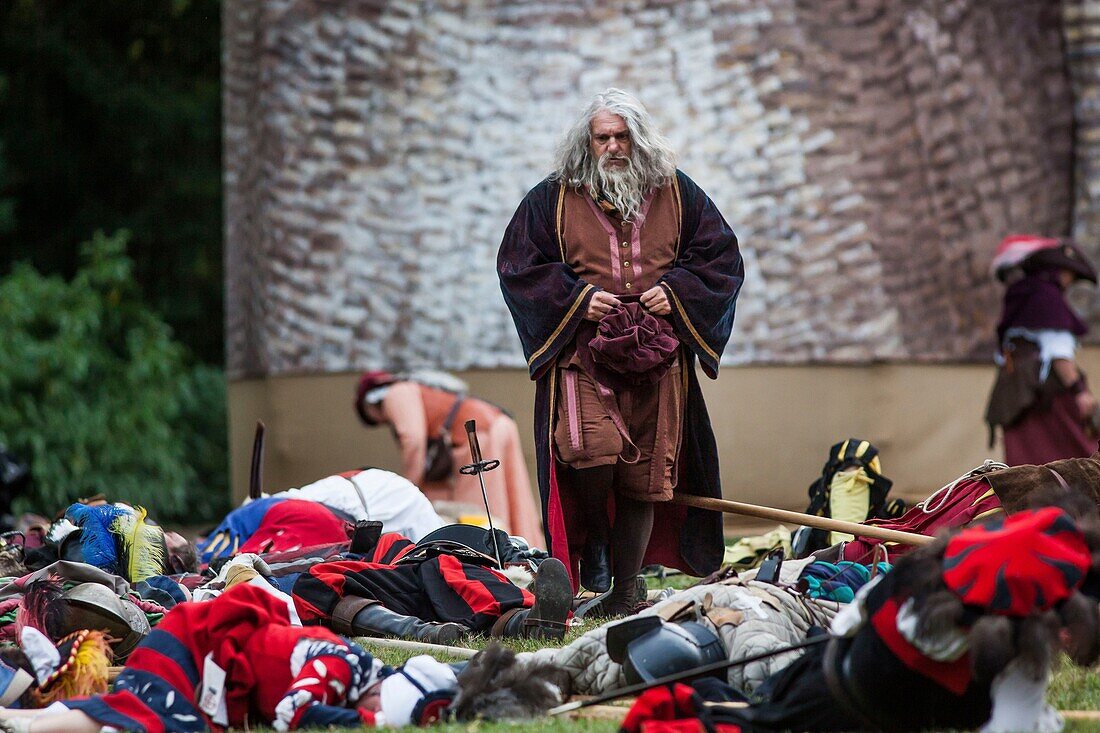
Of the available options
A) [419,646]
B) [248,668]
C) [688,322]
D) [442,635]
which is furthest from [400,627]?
[688,322]

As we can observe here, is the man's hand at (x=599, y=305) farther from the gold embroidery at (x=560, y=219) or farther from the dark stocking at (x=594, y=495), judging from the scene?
the dark stocking at (x=594, y=495)

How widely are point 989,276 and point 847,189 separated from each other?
1391mm

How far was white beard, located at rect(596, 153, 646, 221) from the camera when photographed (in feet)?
15.4

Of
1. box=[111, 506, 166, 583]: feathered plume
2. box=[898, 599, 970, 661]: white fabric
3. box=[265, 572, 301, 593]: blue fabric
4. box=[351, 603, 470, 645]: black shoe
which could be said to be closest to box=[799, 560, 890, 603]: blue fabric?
box=[351, 603, 470, 645]: black shoe

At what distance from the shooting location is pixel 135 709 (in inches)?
113

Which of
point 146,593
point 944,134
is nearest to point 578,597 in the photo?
point 146,593

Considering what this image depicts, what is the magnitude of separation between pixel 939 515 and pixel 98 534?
2.90 m

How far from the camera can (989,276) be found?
387 inches

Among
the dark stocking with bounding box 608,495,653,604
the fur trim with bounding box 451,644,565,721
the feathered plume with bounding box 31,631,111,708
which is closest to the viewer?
the fur trim with bounding box 451,644,565,721

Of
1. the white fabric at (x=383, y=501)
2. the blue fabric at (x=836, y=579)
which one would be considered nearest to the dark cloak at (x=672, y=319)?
the blue fabric at (x=836, y=579)

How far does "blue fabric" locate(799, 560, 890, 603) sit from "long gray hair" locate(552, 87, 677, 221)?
131 centimetres

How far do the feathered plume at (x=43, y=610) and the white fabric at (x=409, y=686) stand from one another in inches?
47.7

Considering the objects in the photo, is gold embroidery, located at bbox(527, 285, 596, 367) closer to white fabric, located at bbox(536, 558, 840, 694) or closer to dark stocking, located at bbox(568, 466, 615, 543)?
dark stocking, located at bbox(568, 466, 615, 543)

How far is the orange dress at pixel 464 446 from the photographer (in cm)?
753
